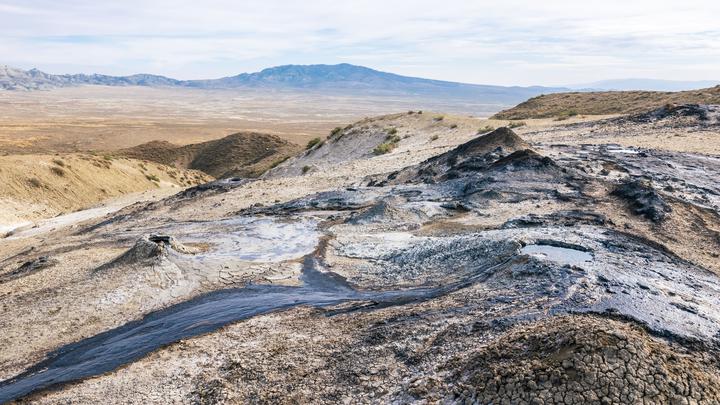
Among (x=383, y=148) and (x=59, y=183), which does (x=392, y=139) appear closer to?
(x=383, y=148)

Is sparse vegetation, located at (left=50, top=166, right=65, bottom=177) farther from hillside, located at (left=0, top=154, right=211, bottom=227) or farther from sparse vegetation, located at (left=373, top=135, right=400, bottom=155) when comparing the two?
sparse vegetation, located at (left=373, top=135, right=400, bottom=155)

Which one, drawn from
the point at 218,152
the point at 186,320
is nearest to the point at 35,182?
Result: the point at 186,320

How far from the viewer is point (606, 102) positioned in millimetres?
42875

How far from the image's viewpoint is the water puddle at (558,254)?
9328mm

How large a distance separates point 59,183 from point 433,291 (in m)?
31.1

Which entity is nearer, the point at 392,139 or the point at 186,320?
the point at 186,320

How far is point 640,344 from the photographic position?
18.2 feet

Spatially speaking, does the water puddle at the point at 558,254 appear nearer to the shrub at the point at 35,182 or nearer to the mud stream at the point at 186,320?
the mud stream at the point at 186,320

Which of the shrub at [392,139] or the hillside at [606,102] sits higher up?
the hillside at [606,102]

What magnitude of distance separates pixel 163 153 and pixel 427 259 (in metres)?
54.3

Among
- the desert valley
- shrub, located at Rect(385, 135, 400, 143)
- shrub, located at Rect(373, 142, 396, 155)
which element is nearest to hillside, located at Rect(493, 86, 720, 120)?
shrub, located at Rect(385, 135, 400, 143)

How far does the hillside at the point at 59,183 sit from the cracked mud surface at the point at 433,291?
600 inches

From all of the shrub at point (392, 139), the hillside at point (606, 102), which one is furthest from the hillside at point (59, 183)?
the hillside at point (606, 102)

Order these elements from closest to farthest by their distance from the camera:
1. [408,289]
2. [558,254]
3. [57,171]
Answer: [558,254] < [408,289] < [57,171]
